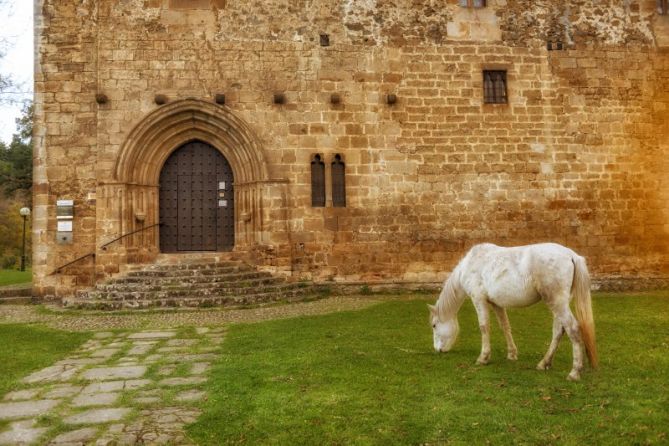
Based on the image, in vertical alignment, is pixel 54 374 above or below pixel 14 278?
below

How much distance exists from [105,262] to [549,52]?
11.1 meters

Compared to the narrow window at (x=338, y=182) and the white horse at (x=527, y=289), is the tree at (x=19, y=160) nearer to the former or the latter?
the narrow window at (x=338, y=182)

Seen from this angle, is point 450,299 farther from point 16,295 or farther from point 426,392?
point 16,295

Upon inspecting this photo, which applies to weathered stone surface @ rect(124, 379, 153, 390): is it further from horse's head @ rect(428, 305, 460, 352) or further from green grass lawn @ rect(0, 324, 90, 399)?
horse's head @ rect(428, 305, 460, 352)

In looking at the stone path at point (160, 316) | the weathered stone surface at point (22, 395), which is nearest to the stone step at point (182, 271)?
the stone path at point (160, 316)

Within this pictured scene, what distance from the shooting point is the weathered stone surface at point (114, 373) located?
5.55 meters

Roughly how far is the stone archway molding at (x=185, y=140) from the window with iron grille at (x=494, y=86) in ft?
17.9

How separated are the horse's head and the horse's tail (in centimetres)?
134

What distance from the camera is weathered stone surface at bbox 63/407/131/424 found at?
4.13 meters

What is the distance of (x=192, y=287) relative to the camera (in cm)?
1108

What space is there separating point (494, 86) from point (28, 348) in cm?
1083

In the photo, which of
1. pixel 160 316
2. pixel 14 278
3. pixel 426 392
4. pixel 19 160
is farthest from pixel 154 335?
pixel 19 160

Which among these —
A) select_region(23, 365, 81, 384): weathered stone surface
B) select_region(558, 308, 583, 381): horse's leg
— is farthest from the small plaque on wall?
select_region(558, 308, 583, 381): horse's leg

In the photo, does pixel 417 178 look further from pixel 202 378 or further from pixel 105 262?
pixel 202 378
